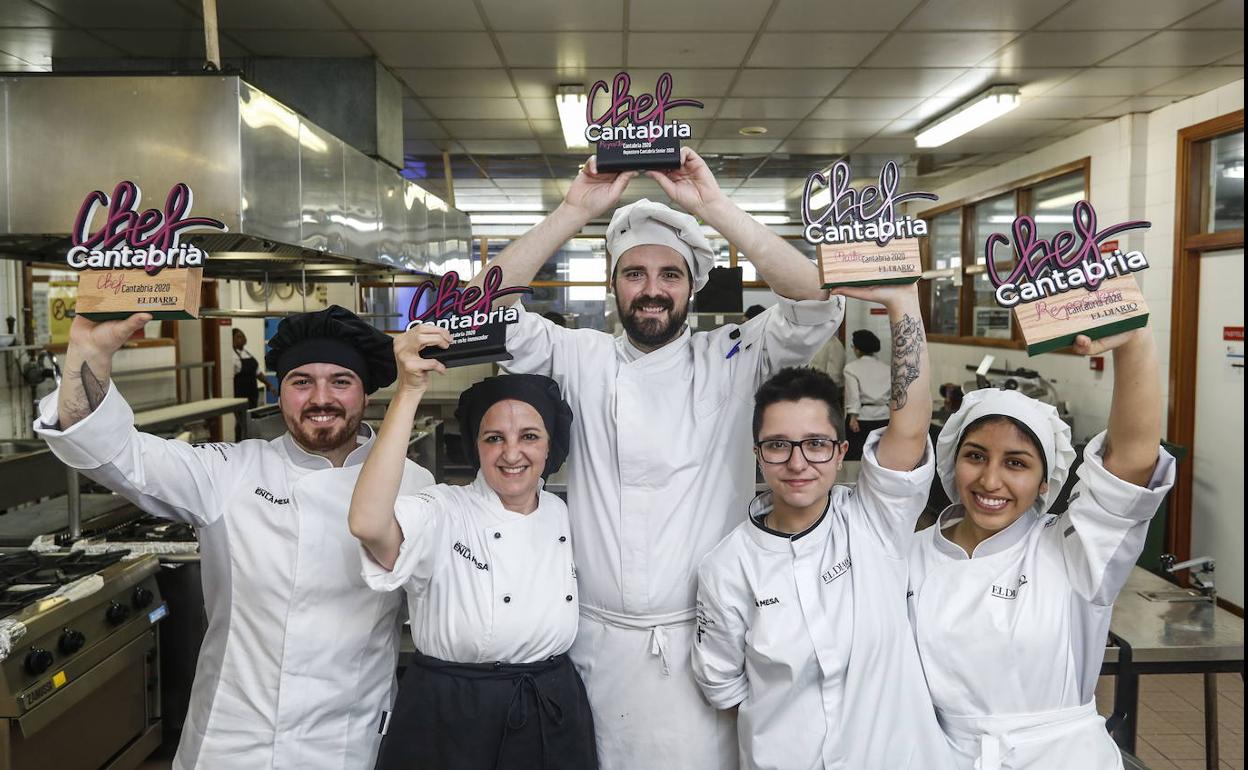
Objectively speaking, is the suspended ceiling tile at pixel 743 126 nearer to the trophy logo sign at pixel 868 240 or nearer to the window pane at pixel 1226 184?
the window pane at pixel 1226 184

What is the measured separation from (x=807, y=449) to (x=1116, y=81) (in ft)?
13.5

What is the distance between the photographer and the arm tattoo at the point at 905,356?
157cm

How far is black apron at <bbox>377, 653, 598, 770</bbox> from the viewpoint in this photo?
1.59 m

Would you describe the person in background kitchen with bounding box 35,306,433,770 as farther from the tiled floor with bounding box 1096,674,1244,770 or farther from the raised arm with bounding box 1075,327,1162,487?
the tiled floor with bounding box 1096,674,1244,770

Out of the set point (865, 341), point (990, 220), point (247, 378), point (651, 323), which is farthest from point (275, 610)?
point (247, 378)

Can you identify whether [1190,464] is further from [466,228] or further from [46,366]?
[46,366]

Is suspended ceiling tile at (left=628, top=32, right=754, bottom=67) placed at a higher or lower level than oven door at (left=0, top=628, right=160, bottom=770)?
higher

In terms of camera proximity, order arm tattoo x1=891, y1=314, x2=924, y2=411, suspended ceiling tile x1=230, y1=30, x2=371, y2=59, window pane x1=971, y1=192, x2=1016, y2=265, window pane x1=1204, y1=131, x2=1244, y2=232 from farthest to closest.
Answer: window pane x1=971, y1=192, x2=1016, y2=265 < window pane x1=1204, y1=131, x2=1244, y2=232 < suspended ceiling tile x1=230, y1=30, x2=371, y2=59 < arm tattoo x1=891, y1=314, x2=924, y2=411

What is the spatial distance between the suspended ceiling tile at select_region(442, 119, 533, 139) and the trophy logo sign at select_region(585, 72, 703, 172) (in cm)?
373

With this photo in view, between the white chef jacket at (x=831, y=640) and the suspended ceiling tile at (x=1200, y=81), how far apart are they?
4.03m

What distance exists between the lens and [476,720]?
1584mm

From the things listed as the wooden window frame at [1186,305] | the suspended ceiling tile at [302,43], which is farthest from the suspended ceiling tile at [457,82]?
the wooden window frame at [1186,305]

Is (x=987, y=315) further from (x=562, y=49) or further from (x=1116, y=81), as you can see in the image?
(x=562, y=49)

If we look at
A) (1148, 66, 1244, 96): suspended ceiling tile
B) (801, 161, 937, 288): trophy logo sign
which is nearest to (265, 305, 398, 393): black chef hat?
(801, 161, 937, 288): trophy logo sign
